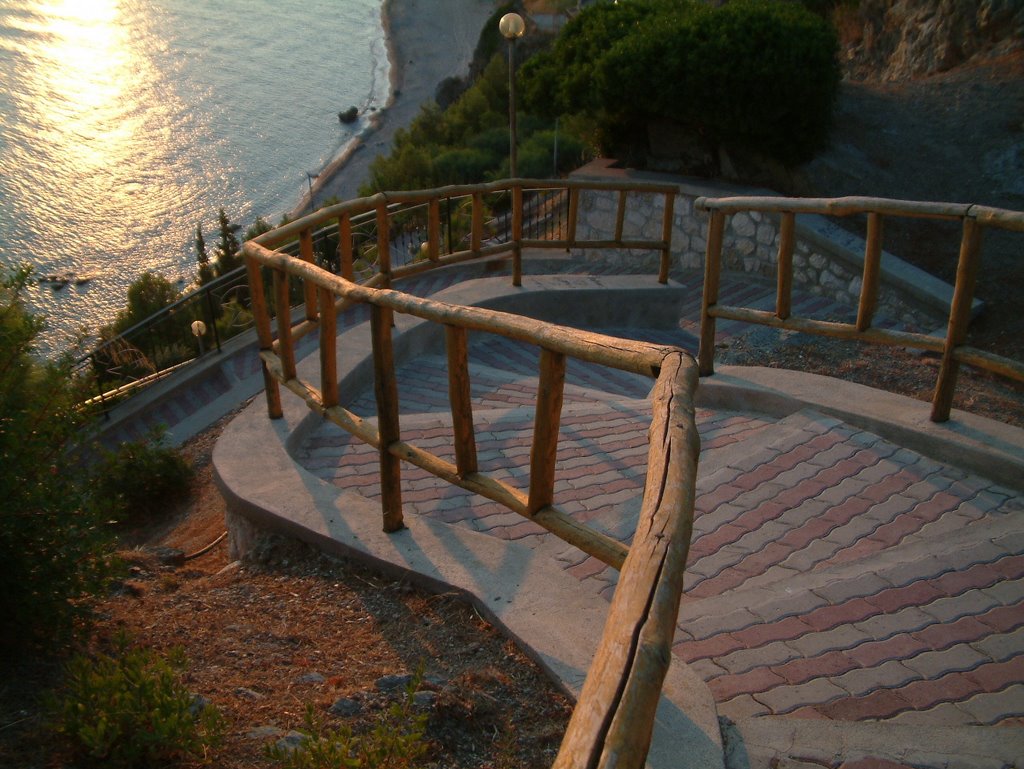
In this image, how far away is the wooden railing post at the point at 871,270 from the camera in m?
4.34

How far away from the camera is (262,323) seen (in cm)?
479

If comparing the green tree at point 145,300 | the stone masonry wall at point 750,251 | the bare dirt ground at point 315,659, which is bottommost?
the green tree at point 145,300

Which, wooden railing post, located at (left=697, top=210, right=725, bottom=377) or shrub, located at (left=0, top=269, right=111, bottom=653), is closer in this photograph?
shrub, located at (left=0, top=269, right=111, bottom=653)

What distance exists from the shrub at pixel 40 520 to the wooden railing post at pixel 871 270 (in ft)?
11.2

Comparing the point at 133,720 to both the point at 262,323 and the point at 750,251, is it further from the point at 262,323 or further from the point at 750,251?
the point at 750,251

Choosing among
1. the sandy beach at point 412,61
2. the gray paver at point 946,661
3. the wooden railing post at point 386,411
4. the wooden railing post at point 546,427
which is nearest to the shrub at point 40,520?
the wooden railing post at point 386,411

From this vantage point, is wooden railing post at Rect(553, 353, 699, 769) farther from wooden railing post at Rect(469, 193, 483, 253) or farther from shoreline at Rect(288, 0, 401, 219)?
shoreline at Rect(288, 0, 401, 219)

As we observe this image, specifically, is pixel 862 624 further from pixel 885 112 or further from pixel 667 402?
pixel 885 112

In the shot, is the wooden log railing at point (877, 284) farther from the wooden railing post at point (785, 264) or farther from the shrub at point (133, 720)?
the shrub at point (133, 720)

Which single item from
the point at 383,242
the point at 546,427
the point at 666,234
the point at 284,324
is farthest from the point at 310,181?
the point at 546,427

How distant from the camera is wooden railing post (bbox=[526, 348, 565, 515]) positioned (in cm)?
264

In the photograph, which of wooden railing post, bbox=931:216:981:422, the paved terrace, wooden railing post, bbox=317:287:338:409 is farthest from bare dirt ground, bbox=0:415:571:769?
wooden railing post, bbox=931:216:981:422

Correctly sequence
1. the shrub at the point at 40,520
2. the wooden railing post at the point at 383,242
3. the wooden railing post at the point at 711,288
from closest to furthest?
the shrub at the point at 40,520, the wooden railing post at the point at 711,288, the wooden railing post at the point at 383,242

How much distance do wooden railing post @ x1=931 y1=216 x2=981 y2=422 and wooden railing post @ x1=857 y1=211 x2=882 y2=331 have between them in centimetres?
36
